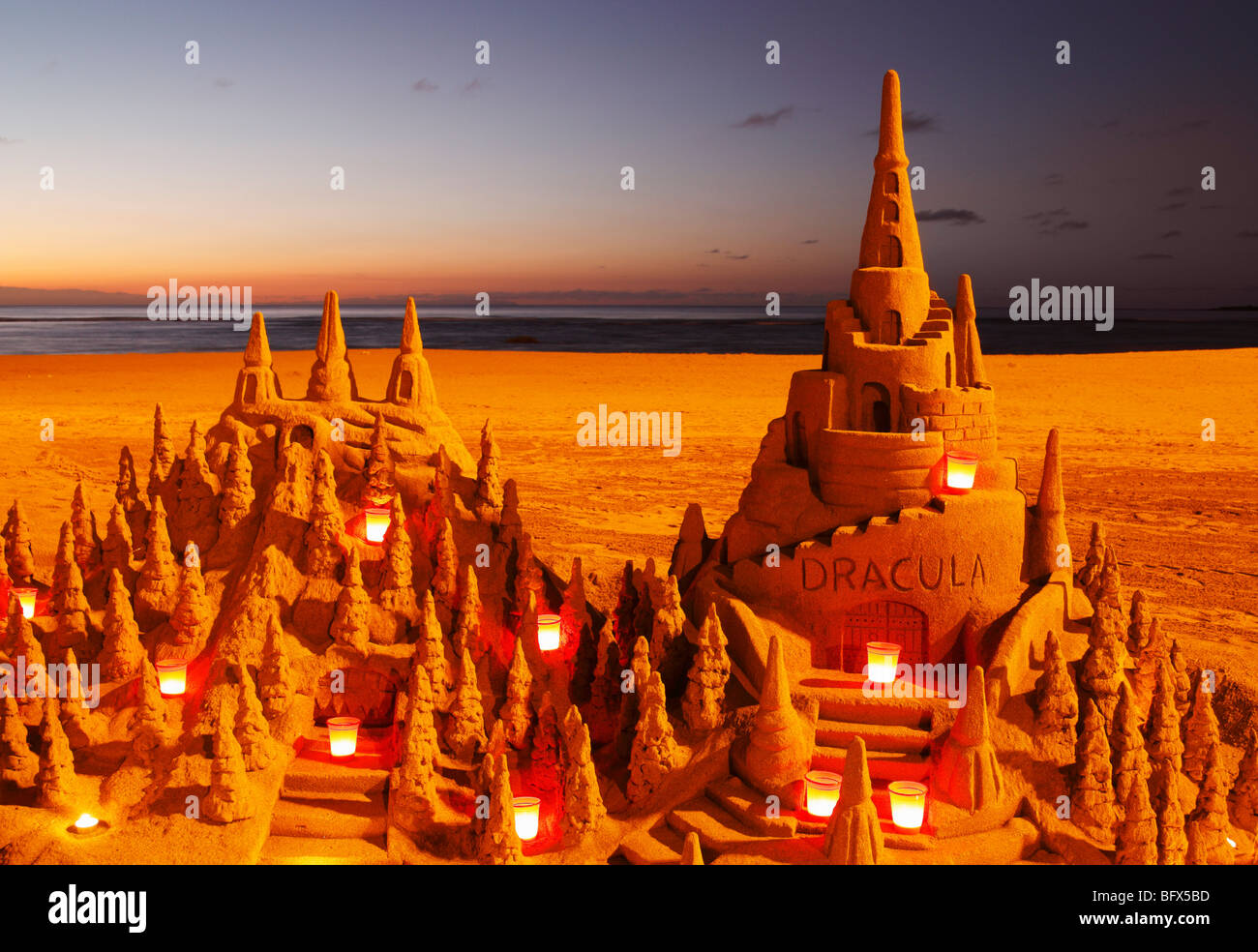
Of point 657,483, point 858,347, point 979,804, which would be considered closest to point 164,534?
point 858,347

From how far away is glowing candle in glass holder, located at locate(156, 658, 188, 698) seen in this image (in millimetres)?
9648

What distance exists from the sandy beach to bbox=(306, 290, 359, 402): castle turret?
16.5ft

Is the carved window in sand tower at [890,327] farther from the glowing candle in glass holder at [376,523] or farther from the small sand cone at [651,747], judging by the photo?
the glowing candle in glass holder at [376,523]

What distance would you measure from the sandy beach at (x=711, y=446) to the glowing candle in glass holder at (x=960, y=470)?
5.59m

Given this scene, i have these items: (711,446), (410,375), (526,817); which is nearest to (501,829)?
(526,817)

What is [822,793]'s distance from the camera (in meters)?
8.34

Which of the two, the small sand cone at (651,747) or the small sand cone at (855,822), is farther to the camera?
the small sand cone at (651,747)

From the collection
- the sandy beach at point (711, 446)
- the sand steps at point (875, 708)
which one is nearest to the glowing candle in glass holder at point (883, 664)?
the sand steps at point (875, 708)

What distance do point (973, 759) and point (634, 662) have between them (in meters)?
3.06

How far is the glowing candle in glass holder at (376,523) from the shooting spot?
1086 cm

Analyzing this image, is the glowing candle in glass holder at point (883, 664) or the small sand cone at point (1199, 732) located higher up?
the glowing candle in glass holder at point (883, 664)

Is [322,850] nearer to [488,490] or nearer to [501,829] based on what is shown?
[501,829]

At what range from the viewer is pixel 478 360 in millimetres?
53312

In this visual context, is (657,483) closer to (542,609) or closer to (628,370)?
(542,609)
